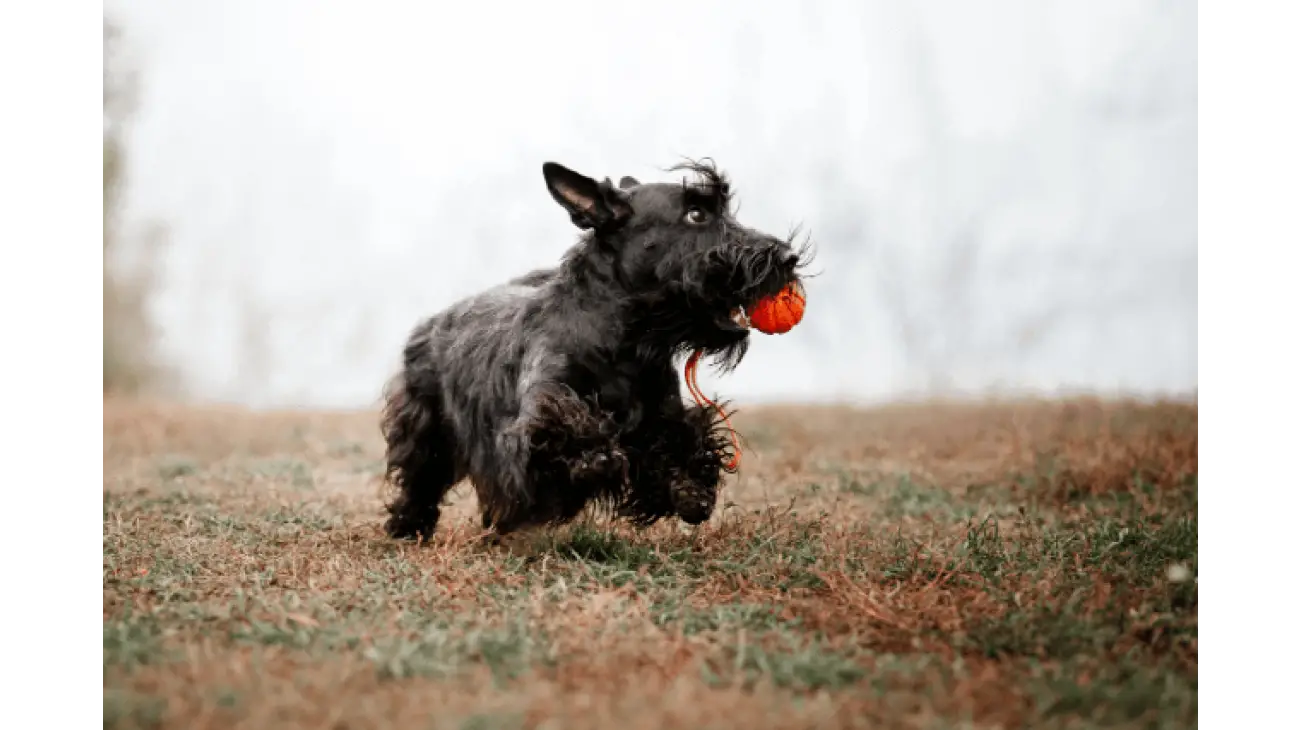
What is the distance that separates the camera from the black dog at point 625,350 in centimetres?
401

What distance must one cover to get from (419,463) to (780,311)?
6.48 feet

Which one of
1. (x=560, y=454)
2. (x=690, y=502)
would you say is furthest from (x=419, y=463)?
(x=690, y=502)

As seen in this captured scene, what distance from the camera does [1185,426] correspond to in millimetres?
7398

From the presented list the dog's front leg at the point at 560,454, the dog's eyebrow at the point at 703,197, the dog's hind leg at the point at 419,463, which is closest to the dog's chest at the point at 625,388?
the dog's front leg at the point at 560,454

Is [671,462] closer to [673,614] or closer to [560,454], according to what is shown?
[560,454]

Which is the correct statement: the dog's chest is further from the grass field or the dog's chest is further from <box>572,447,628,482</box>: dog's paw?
the grass field

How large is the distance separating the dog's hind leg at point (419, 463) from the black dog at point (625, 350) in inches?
22.1

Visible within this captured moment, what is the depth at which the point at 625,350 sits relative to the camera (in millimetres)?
4188

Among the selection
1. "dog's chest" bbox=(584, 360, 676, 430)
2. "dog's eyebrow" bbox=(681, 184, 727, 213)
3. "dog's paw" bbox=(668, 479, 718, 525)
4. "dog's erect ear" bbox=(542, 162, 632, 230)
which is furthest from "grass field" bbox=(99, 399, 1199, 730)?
"dog's eyebrow" bbox=(681, 184, 727, 213)

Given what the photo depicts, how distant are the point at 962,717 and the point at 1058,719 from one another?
0.84 ft
